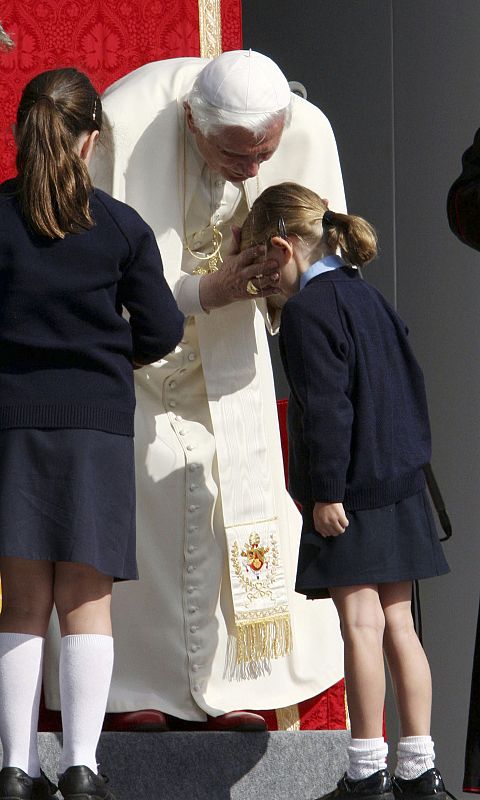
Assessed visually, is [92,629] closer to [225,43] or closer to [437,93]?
[225,43]

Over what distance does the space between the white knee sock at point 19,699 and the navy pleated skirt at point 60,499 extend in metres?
0.18

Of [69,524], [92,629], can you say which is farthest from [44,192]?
[92,629]

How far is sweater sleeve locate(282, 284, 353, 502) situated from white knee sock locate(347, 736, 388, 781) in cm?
51

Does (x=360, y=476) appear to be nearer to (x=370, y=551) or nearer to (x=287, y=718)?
(x=370, y=551)

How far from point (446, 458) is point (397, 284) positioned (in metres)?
0.73

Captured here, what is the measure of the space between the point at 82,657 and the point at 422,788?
0.77 meters

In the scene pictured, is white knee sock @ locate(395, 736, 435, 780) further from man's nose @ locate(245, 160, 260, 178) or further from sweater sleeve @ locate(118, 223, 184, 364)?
man's nose @ locate(245, 160, 260, 178)

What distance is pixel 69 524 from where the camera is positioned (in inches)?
115

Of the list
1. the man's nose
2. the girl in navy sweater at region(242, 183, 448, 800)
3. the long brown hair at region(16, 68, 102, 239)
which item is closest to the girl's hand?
the girl in navy sweater at region(242, 183, 448, 800)

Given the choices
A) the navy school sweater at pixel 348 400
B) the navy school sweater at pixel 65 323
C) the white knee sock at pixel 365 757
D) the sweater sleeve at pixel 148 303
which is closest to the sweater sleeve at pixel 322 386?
the navy school sweater at pixel 348 400

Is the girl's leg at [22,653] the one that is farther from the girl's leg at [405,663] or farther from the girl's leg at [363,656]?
the girl's leg at [405,663]

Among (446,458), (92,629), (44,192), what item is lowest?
(446,458)

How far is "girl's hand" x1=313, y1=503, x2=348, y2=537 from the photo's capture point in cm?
315

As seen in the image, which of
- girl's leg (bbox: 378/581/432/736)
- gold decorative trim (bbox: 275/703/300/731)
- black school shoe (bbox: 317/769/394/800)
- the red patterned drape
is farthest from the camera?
the red patterned drape
